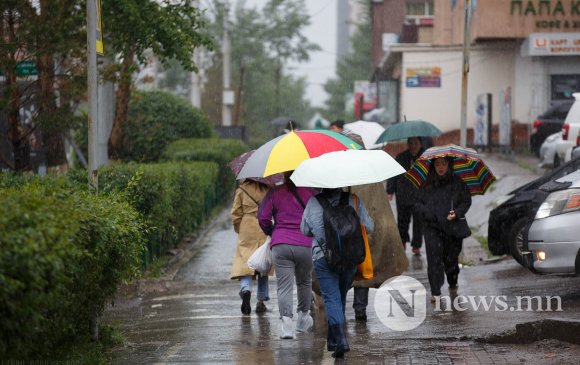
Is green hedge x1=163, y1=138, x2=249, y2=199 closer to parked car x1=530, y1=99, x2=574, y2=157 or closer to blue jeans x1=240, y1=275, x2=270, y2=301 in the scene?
parked car x1=530, y1=99, x2=574, y2=157

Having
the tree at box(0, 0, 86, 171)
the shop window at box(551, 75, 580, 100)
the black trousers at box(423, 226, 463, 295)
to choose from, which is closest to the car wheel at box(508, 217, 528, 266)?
the black trousers at box(423, 226, 463, 295)

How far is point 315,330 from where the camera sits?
33.5 feet

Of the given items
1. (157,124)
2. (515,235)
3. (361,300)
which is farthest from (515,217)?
(157,124)

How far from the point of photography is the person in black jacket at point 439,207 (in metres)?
11.4

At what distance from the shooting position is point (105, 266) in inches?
342

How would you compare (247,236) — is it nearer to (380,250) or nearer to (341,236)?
(380,250)

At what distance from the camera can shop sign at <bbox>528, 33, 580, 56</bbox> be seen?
34.5m

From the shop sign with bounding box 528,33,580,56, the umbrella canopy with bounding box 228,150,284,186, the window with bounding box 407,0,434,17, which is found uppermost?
the window with bounding box 407,0,434,17

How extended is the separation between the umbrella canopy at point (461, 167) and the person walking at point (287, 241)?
7.05ft

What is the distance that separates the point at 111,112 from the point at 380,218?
1020 centimetres

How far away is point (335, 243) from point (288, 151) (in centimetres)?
130

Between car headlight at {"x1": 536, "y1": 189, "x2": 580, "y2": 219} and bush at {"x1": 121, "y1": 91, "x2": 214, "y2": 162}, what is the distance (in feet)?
54.2

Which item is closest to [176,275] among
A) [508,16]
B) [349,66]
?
[508,16]

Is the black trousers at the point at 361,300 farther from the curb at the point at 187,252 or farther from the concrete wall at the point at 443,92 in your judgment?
the concrete wall at the point at 443,92
